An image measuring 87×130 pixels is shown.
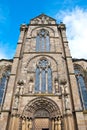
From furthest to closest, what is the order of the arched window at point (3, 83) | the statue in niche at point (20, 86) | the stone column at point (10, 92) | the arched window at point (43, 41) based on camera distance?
the arched window at point (43, 41) → the arched window at point (3, 83) → the statue in niche at point (20, 86) → the stone column at point (10, 92)

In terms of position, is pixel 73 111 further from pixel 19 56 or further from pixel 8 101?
pixel 19 56

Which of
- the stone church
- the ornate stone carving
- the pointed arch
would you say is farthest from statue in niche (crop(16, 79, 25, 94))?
the pointed arch

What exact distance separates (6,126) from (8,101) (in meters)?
2.39

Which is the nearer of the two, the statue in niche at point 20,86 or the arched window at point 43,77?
the statue in niche at point 20,86

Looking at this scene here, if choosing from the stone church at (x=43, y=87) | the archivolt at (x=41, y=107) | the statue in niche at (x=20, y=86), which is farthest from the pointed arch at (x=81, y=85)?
the statue in niche at (x=20, y=86)

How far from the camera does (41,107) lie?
1452 cm

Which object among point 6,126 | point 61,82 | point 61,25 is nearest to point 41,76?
point 61,82

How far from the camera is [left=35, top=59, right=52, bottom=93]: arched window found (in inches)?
634

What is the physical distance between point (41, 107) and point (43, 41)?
1128 centimetres

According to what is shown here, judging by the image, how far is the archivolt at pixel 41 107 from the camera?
45.5 ft

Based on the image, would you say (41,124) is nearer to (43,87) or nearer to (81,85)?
(43,87)

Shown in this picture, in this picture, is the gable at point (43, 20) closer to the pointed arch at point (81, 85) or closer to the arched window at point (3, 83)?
the pointed arch at point (81, 85)

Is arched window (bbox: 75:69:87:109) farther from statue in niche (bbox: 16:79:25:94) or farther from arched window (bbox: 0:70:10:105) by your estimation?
arched window (bbox: 0:70:10:105)

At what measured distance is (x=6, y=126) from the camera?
41.3ft
